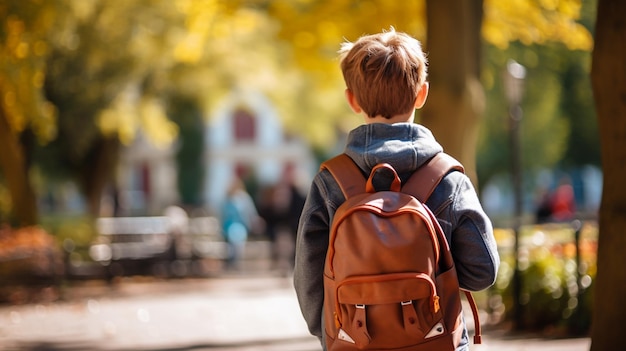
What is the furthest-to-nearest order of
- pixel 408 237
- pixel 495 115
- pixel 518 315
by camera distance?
pixel 495 115 → pixel 518 315 → pixel 408 237

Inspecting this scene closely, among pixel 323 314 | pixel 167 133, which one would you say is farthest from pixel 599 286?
pixel 167 133

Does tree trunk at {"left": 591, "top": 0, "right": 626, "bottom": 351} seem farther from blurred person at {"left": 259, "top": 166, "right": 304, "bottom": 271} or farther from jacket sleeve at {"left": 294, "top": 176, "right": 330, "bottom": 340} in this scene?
blurred person at {"left": 259, "top": 166, "right": 304, "bottom": 271}

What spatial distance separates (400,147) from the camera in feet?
10.4

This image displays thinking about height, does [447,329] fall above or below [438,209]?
below

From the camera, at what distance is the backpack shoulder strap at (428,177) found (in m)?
3.10

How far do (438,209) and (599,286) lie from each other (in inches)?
120

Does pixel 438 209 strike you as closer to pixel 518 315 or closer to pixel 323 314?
pixel 323 314

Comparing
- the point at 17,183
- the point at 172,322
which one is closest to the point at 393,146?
the point at 172,322

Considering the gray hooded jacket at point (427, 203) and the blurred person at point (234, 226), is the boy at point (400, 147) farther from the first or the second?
the blurred person at point (234, 226)

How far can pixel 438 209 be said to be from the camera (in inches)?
123

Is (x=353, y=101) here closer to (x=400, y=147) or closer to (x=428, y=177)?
(x=400, y=147)

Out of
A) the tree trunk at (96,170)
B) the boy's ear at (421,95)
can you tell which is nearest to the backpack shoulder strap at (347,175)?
the boy's ear at (421,95)

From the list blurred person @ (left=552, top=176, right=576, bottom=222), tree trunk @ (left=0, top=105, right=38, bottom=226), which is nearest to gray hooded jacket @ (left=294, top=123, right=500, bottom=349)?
tree trunk @ (left=0, top=105, right=38, bottom=226)

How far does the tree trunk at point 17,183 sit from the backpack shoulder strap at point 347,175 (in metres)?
16.1
